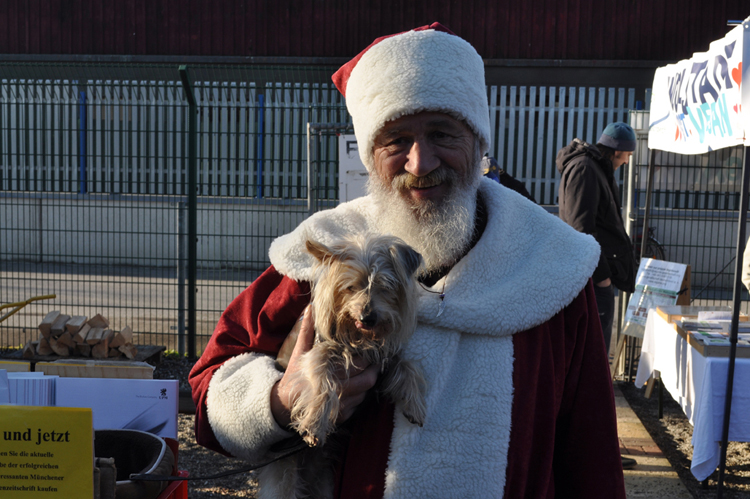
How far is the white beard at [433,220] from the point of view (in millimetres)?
1798

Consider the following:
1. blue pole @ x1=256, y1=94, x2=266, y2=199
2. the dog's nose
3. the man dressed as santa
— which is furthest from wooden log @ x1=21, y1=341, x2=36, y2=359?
the dog's nose


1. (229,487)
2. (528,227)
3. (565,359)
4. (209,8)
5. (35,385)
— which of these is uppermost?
(209,8)

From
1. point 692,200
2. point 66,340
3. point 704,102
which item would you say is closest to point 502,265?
point 704,102

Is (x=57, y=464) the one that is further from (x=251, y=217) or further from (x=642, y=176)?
(x=642, y=176)

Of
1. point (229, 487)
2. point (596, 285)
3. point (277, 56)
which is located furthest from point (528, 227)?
point (277, 56)

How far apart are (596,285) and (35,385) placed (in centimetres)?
467

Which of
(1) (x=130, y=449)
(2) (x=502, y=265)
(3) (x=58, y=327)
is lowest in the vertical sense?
(3) (x=58, y=327)

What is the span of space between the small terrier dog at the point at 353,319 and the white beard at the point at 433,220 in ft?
0.28

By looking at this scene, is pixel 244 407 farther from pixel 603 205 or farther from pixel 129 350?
pixel 129 350

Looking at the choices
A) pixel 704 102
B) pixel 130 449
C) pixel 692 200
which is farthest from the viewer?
pixel 692 200

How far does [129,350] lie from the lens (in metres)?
6.80

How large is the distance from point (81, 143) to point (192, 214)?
5.52 feet

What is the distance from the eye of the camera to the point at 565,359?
177cm

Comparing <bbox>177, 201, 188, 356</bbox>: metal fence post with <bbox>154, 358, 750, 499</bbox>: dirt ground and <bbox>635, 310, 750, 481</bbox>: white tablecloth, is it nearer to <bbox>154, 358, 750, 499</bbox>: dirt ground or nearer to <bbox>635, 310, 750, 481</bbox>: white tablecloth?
<bbox>154, 358, 750, 499</bbox>: dirt ground
